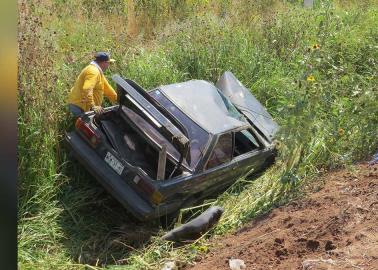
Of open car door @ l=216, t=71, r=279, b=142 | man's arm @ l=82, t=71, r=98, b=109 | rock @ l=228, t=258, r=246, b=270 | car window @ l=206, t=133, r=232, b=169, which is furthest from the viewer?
open car door @ l=216, t=71, r=279, b=142

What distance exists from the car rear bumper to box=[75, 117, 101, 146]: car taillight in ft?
0.27

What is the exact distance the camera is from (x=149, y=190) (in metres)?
5.15

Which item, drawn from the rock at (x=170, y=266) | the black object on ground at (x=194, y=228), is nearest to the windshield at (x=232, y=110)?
the black object on ground at (x=194, y=228)

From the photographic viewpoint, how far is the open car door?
7180 mm

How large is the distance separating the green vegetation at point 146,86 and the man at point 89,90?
222mm

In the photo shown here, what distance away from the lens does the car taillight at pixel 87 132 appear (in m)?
5.54

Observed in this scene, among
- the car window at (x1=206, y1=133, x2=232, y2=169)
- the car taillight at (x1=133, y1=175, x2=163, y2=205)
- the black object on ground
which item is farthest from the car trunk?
the black object on ground

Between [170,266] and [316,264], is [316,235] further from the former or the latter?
[170,266]

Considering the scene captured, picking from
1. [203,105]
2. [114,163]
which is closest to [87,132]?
[114,163]

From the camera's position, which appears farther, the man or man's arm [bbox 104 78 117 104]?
man's arm [bbox 104 78 117 104]

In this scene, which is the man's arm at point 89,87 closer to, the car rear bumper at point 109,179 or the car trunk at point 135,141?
the car trunk at point 135,141

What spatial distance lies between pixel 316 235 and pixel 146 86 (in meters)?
4.29

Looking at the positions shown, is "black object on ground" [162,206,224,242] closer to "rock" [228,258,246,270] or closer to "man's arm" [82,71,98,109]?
"rock" [228,258,246,270]

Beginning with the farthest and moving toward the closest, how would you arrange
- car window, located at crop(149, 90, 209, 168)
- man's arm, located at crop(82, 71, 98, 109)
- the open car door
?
1. the open car door
2. man's arm, located at crop(82, 71, 98, 109)
3. car window, located at crop(149, 90, 209, 168)
